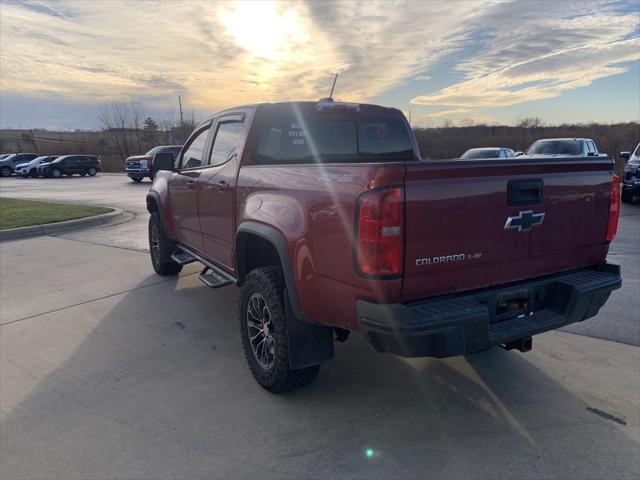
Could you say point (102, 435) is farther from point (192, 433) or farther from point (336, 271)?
point (336, 271)

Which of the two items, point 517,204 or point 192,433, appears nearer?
point 517,204

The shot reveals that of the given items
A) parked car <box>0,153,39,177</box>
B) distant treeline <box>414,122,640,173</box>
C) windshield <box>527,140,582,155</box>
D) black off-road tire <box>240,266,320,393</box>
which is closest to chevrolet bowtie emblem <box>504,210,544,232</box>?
black off-road tire <box>240,266,320,393</box>

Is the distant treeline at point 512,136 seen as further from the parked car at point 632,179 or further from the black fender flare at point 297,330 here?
the black fender flare at point 297,330

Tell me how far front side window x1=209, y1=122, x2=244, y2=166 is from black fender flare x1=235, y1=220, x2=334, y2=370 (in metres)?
1.13

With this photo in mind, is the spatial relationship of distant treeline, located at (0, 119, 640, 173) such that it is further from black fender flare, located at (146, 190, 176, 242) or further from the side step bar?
the side step bar

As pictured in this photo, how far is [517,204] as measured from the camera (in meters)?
2.49

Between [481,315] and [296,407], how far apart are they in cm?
142

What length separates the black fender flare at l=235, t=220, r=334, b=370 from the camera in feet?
9.04

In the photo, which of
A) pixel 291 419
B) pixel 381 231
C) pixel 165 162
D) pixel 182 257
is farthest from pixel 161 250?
pixel 381 231

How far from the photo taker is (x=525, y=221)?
254cm

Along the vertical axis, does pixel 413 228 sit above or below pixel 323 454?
above

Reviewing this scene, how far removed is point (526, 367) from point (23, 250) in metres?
7.87

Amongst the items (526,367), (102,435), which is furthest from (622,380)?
(102,435)

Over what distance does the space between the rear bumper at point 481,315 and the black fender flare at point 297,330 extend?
1.89 feet
